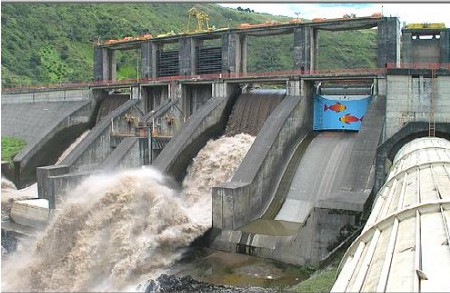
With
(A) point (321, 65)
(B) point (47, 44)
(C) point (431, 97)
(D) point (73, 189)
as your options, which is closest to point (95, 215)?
(D) point (73, 189)

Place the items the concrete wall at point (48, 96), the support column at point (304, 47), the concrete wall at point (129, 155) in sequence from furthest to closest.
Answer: the concrete wall at point (48, 96) → the support column at point (304, 47) → the concrete wall at point (129, 155)

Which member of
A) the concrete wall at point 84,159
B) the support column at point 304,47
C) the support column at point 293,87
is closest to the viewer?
the concrete wall at point 84,159

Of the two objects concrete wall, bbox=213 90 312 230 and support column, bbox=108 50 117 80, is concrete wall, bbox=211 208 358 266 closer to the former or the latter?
concrete wall, bbox=213 90 312 230

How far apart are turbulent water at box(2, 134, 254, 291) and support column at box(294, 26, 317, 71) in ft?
14.1

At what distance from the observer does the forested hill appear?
84.9 ft

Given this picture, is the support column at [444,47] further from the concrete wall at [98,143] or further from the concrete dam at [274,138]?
the concrete wall at [98,143]

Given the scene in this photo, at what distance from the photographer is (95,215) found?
10062mm

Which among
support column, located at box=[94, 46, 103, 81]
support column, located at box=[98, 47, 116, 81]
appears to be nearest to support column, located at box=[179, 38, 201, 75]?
support column, located at box=[98, 47, 116, 81]

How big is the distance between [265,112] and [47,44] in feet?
64.9

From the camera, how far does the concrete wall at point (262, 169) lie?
9.71 m

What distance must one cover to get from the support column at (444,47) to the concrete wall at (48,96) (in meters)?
12.3

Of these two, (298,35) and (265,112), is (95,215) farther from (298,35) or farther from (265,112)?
(298,35)

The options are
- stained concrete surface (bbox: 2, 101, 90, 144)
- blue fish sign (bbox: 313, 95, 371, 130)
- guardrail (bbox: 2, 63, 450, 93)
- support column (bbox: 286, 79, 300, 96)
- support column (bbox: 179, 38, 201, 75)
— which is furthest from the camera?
support column (bbox: 179, 38, 201, 75)

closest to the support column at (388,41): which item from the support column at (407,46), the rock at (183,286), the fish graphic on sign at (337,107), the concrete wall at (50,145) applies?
the support column at (407,46)
